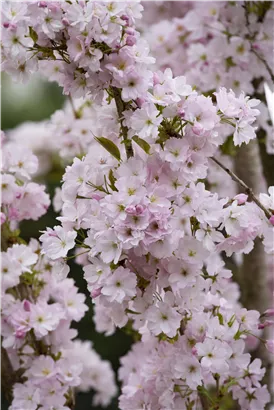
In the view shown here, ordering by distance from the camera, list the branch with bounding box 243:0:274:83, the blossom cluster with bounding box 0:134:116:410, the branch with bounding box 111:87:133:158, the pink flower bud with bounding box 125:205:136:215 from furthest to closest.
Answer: the branch with bounding box 243:0:274:83 → the blossom cluster with bounding box 0:134:116:410 → the branch with bounding box 111:87:133:158 → the pink flower bud with bounding box 125:205:136:215

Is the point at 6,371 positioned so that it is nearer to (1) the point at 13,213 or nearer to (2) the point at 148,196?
(1) the point at 13,213

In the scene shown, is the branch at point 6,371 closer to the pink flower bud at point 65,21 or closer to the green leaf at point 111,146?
the green leaf at point 111,146

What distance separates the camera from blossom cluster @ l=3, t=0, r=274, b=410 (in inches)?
34.1

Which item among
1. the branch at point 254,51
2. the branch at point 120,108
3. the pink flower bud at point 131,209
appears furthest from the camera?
the branch at point 254,51

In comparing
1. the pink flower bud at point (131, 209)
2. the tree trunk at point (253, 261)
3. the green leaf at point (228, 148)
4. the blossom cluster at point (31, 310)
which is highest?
the pink flower bud at point (131, 209)

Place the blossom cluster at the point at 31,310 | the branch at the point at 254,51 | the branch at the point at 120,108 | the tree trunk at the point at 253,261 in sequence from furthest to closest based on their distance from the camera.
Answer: the tree trunk at the point at 253,261 < the branch at the point at 254,51 < the blossom cluster at the point at 31,310 < the branch at the point at 120,108

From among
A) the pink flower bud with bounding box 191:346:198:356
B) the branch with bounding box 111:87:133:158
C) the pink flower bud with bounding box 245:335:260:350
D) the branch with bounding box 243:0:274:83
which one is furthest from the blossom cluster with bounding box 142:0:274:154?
the pink flower bud with bounding box 191:346:198:356

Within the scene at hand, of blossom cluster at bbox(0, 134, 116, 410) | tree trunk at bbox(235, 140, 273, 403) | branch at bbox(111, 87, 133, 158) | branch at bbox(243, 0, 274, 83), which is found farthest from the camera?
tree trunk at bbox(235, 140, 273, 403)

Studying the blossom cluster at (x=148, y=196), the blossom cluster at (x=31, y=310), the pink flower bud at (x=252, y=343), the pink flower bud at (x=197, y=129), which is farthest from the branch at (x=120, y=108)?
the pink flower bud at (x=252, y=343)

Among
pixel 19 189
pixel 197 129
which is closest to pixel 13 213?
pixel 19 189

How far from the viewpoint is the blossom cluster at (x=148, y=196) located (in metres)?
0.87

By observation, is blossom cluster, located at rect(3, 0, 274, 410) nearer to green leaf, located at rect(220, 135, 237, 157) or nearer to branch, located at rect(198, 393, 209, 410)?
branch, located at rect(198, 393, 209, 410)

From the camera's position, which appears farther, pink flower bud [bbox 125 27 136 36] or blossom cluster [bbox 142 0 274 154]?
blossom cluster [bbox 142 0 274 154]

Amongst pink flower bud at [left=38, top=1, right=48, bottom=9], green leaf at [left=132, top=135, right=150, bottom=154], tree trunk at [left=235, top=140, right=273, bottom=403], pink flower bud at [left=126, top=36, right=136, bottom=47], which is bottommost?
tree trunk at [left=235, top=140, right=273, bottom=403]
